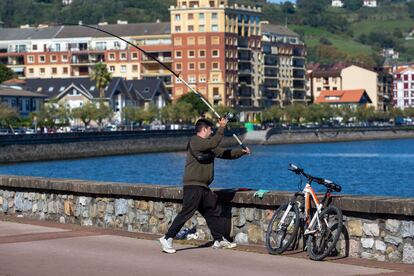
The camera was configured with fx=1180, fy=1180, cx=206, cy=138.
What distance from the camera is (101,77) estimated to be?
151 metres

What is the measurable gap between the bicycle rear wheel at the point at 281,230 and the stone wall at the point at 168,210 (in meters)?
0.39

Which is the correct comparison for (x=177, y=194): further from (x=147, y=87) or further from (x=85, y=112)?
(x=147, y=87)

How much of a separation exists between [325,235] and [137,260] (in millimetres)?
2435

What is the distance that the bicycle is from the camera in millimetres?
14961

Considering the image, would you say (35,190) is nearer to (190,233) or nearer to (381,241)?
(190,233)

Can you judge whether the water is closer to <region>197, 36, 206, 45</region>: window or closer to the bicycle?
the bicycle

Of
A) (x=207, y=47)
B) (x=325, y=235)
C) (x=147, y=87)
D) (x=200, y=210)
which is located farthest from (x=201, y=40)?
(x=325, y=235)

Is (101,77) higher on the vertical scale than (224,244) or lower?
higher

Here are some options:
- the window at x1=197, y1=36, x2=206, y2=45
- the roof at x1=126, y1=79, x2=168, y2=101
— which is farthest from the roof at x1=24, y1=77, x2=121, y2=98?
the window at x1=197, y1=36, x2=206, y2=45

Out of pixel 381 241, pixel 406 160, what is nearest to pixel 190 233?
pixel 381 241

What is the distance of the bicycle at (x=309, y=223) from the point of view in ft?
49.1

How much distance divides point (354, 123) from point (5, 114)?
85.4 m

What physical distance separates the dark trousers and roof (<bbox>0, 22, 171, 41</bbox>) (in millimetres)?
167911

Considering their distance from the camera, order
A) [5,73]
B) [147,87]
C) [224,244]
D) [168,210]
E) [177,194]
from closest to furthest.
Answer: [224,244]
[177,194]
[168,210]
[147,87]
[5,73]
